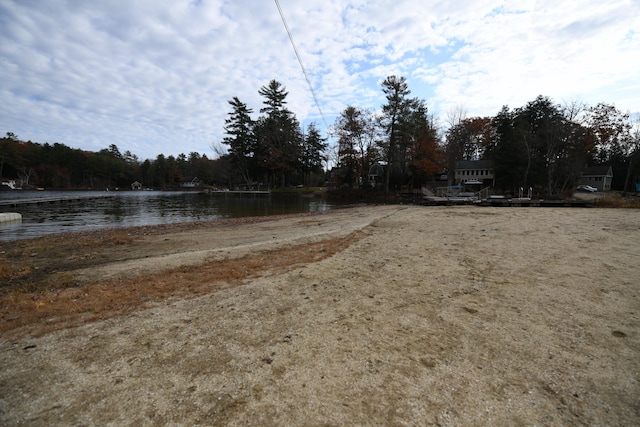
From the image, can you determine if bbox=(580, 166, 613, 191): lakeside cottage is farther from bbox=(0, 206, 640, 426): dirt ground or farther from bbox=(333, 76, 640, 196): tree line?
bbox=(0, 206, 640, 426): dirt ground

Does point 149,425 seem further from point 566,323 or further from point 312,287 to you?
point 566,323

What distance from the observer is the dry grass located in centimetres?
387

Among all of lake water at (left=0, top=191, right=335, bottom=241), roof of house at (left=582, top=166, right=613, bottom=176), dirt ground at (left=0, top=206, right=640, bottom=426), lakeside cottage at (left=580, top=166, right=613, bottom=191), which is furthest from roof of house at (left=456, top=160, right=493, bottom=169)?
dirt ground at (left=0, top=206, right=640, bottom=426)

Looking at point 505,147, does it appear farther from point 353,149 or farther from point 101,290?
point 101,290

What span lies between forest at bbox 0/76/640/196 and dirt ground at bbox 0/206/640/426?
33563mm

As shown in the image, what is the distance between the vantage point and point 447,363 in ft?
9.49

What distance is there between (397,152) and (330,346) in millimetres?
38416

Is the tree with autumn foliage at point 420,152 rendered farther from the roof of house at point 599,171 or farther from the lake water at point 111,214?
the roof of house at point 599,171

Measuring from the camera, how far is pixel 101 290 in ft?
16.2

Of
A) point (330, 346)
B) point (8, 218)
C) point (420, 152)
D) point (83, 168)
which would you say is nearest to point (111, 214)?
point (8, 218)

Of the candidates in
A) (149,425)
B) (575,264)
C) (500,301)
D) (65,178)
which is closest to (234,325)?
(149,425)

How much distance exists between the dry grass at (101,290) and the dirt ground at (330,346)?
42 millimetres

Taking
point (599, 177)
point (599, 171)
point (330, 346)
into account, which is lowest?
point (330, 346)

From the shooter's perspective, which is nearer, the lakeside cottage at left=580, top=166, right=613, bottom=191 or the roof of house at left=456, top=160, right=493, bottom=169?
the roof of house at left=456, top=160, right=493, bottom=169
